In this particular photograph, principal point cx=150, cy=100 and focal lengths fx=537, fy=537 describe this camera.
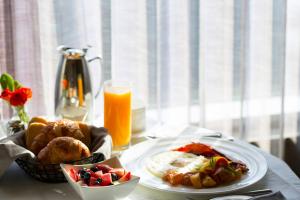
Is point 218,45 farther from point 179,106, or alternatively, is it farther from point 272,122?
point 272,122

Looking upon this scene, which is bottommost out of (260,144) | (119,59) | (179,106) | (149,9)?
(260,144)

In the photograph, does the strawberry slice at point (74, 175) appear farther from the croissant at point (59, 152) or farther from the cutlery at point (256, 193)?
the cutlery at point (256, 193)

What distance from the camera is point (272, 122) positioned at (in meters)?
2.49

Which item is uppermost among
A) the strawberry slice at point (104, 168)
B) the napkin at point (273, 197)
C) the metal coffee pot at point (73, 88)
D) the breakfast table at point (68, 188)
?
the metal coffee pot at point (73, 88)

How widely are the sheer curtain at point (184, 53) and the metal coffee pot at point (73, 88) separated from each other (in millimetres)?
463

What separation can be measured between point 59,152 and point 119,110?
0.32m

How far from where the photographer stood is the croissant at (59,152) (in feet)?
3.91

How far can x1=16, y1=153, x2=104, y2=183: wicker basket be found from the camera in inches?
47.0

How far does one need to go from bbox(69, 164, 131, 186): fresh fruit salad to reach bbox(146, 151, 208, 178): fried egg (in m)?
0.15

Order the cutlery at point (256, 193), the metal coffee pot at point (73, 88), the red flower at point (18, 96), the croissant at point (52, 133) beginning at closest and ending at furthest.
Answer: the cutlery at point (256, 193)
the croissant at point (52, 133)
the red flower at point (18, 96)
the metal coffee pot at point (73, 88)

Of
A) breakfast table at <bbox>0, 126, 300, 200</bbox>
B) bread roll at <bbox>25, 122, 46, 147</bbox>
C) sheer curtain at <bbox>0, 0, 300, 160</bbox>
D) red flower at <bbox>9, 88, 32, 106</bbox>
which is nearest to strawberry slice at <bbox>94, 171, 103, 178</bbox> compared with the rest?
breakfast table at <bbox>0, 126, 300, 200</bbox>

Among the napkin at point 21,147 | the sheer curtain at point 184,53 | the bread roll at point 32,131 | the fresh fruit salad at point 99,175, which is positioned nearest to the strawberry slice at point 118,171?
the fresh fruit salad at point 99,175

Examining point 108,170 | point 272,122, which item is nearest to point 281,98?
point 272,122

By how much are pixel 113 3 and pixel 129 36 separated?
0.48ft
